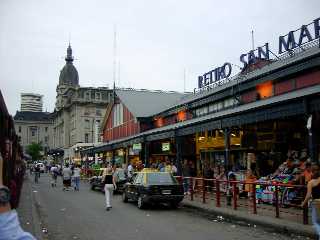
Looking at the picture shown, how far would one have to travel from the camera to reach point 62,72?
5167 inches

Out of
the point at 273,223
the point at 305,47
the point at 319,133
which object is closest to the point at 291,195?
the point at 273,223

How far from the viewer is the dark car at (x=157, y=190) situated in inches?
697

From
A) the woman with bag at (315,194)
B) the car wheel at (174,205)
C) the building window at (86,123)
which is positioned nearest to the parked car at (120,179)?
the car wheel at (174,205)

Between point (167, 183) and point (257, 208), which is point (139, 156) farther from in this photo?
point (257, 208)

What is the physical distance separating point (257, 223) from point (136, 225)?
3.54 metres

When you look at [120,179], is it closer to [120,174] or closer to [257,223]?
[120,174]

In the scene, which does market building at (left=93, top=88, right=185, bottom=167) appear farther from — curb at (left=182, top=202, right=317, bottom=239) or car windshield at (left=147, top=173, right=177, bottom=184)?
curb at (left=182, top=202, right=317, bottom=239)

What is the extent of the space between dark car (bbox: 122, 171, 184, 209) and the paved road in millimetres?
399

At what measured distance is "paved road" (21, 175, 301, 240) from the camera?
1165 centimetres

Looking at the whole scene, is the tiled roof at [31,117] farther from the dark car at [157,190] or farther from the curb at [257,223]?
the curb at [257,223]

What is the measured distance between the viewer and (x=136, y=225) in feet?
44.6

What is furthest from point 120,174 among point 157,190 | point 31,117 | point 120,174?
point 31,117

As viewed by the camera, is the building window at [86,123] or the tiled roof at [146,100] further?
the building window at [86,123]

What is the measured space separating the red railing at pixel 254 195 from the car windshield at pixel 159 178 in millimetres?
1314
